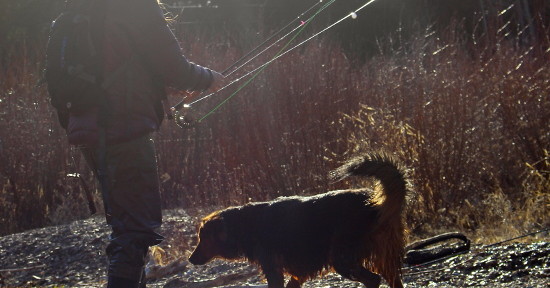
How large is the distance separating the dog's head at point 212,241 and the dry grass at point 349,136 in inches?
113

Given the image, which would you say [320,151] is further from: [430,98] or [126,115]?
[126,115]

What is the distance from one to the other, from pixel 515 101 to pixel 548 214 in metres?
1.53

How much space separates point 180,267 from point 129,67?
157 inches

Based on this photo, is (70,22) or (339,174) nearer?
(70,22)

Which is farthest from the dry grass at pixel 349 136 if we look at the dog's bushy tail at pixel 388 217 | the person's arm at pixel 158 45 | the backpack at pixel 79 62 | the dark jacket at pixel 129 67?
the backpack at pixel 79 62

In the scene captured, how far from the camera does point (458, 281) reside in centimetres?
653

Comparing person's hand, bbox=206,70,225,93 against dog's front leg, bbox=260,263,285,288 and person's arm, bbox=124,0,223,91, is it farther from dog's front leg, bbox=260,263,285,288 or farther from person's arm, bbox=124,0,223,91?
dog's front leg, bbox=260,263,285,288

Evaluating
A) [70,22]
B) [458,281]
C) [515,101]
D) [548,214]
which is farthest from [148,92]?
[515,101]

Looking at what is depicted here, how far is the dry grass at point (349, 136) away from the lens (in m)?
9.53

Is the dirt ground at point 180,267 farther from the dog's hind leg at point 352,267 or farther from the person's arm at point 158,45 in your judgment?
the person's arm at point 158,45

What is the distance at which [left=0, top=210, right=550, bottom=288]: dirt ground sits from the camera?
657cm

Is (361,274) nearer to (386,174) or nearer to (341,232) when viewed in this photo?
(341,232)

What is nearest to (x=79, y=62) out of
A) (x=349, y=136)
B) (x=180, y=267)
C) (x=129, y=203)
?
(x=129, y=203)

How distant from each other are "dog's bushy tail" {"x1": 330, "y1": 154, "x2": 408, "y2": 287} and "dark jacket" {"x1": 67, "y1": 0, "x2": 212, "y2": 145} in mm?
1526
